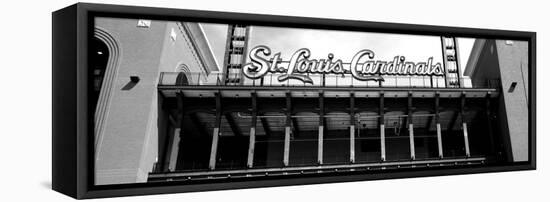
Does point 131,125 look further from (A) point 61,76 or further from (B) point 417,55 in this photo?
(B) point 417,55

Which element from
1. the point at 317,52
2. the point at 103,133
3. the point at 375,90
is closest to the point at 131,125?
the point at 103,133

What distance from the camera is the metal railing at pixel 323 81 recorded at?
1875cm

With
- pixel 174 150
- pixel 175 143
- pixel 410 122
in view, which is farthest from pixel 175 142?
pixel 410 122

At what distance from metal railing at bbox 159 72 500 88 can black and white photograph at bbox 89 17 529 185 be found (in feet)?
0.10

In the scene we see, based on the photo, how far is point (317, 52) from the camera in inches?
763

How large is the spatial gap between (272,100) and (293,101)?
580mm

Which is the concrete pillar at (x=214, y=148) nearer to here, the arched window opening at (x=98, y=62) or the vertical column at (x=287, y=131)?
the vertical column at (x=287, y=131)

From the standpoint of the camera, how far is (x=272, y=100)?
19.8m

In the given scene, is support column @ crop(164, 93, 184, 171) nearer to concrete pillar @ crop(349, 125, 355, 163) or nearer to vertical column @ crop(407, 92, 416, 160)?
concrete pillar @ crop(349, 125, 355, 163)

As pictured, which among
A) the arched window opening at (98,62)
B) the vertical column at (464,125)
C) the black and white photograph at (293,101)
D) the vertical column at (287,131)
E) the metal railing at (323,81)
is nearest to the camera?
the arched window opening at (98,62)

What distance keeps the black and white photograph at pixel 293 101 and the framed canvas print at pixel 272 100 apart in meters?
0.04

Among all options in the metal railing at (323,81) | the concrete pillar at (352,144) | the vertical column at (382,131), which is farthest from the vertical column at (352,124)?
the vertical column at (382,131)

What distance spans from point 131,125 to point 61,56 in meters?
2.17

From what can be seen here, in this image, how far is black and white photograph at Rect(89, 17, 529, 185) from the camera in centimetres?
1722
